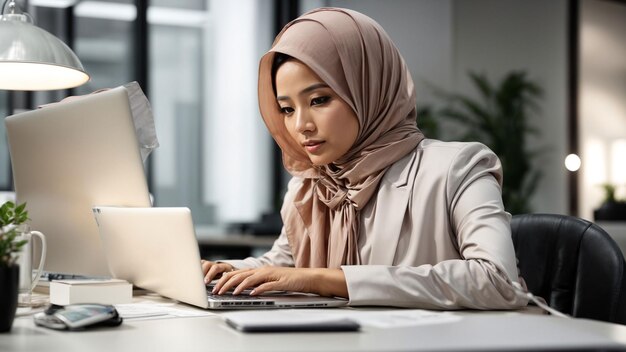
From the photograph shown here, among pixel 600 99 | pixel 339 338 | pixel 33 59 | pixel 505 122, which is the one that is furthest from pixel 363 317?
pixel 600 99

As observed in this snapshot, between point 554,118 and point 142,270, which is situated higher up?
point 554,118

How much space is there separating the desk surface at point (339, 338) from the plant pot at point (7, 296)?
0.06ft

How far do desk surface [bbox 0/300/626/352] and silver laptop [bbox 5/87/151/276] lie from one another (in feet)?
1.32

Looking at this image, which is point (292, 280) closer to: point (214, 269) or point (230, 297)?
point (230, 297)

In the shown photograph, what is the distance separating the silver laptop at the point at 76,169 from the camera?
1.41 meters

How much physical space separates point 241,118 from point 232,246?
137 cm

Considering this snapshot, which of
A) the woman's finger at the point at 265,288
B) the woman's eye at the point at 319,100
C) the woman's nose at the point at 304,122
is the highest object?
the woman's eye at the point at 319,100

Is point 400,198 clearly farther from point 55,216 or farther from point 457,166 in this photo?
point 55,216

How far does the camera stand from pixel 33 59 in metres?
1.72

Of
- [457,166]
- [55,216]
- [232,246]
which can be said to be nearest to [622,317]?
[457,166]

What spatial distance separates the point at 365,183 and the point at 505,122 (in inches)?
206

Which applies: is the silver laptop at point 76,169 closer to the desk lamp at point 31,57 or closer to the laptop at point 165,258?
the laptop at point 165,258

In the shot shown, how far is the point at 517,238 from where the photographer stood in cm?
175

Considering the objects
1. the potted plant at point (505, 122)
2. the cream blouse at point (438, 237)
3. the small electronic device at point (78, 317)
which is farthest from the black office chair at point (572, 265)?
the potted plant at point (505, 122)
